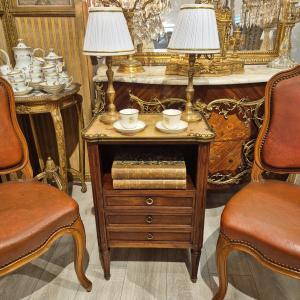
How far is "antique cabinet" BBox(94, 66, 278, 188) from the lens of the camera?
1585 millimetres

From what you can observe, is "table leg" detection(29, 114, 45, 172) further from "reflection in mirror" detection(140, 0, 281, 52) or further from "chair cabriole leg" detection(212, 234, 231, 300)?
"chair cabriole leg" detection(212, 234, 231, 300)

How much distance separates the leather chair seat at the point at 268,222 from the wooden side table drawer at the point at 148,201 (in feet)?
0.67

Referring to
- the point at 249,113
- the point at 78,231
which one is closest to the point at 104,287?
the point at 78,231

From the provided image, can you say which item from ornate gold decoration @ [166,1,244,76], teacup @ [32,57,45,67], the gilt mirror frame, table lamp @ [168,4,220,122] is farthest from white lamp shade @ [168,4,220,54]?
teacup @ [32,57,45,67]

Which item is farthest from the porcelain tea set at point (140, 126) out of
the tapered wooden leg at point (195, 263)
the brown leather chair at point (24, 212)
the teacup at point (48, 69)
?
the teacup at point (48, 69)

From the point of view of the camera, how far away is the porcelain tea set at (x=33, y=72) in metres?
1.66

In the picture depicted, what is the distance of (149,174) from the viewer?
1.24 meters

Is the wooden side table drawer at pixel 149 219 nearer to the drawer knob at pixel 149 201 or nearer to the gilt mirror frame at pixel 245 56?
the drawer knob at pixel 149 201

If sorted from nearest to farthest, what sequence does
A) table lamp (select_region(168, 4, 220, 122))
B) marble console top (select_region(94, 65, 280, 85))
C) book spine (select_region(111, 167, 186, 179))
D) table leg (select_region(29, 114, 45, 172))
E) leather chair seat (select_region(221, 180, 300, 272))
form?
leather chair seat (select_region(221, 180, 300, 272)) < table lamp (select_region(168, 4, 220, 122)) < book spine (select_region(111, 167, 186, 179)) < marble console top (select_region(94, 65, 280, 85)) < table leg (select_region(29, 114, 45, 172))

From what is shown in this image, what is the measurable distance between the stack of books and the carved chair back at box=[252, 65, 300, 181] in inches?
17.1

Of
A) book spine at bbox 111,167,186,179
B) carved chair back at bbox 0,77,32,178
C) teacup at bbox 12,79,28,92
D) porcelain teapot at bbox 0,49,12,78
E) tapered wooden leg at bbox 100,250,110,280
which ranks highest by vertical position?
porcelain teapot at bbox 0,49,12,78

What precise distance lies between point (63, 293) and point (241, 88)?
1427 millimetres

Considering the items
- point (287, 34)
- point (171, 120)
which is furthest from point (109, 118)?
point (287, 34)

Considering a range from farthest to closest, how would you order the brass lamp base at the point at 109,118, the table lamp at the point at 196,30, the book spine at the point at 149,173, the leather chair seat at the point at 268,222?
the brass lamp base at the point at 109,118, the book spine at the point at 149,173, the table lamp at the point at 196,30, the leather chair seat at the point at 268,222
